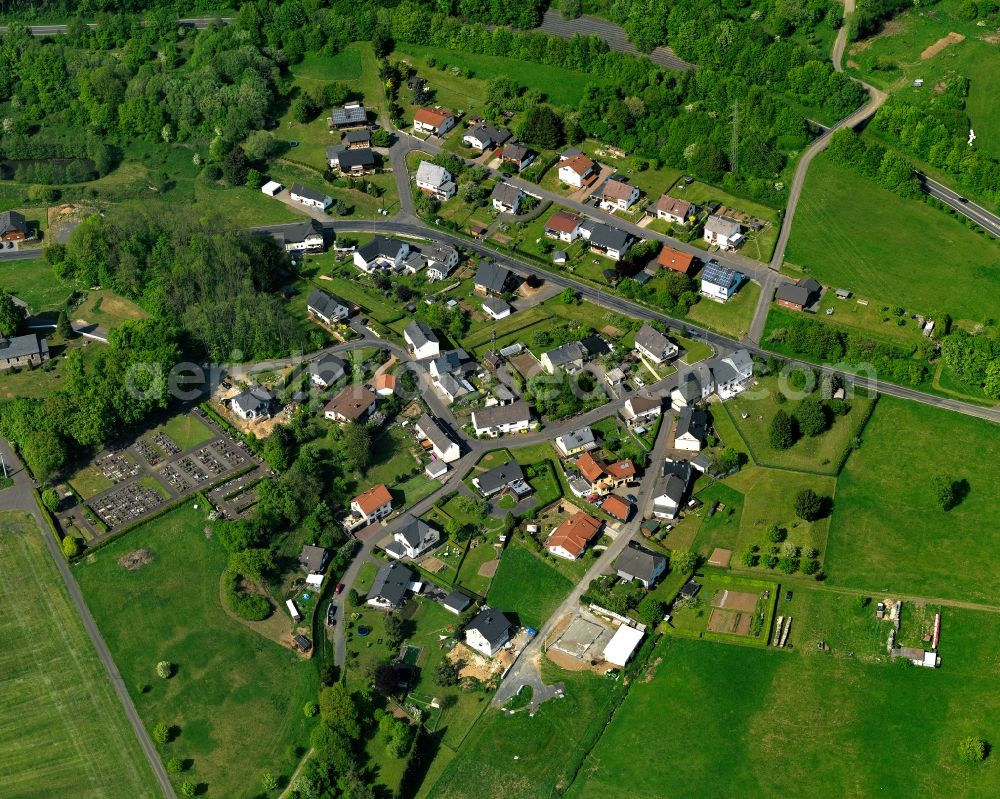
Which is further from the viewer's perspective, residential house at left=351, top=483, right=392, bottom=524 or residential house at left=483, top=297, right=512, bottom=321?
residential house at left=483, top=297, right=512, bottom=321

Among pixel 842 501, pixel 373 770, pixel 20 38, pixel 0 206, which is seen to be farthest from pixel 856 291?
pixel 20 38

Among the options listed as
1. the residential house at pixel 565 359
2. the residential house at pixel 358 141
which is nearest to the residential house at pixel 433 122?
the residential house at pixel 358 141

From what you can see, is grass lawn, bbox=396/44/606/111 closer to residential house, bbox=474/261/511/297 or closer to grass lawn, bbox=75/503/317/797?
residential house, bbox=474/261/511/297

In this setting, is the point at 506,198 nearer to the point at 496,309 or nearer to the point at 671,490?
the point at 496,309

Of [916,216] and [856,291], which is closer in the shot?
[856,291]

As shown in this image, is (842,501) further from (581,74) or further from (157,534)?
(581,74)

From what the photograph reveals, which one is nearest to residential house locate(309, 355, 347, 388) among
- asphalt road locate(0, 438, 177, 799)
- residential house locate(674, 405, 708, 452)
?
asphalt road locate(0, 438, 177, 799)

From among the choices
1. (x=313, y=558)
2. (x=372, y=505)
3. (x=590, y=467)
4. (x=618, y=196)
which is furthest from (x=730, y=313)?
(x=313, y=558)
